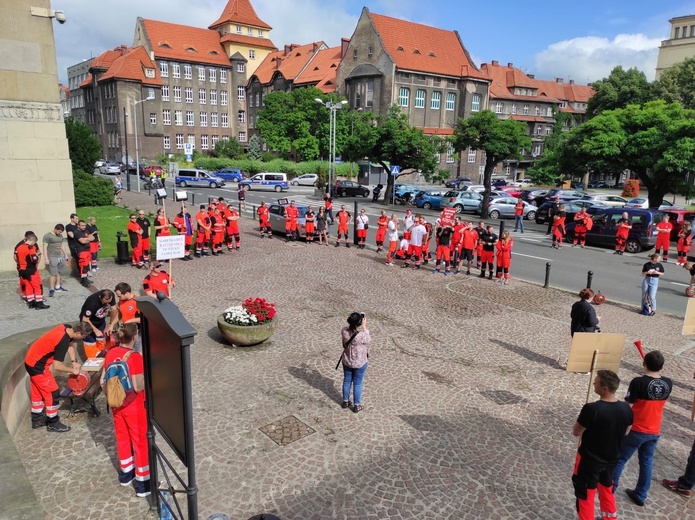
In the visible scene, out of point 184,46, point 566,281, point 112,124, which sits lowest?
point 566,281

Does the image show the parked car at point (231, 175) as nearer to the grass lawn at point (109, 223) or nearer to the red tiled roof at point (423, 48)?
the red tiled roof at point (423, 48)

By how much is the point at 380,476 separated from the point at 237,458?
1.84m

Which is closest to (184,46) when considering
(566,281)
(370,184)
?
(370,184)

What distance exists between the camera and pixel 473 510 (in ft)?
18.9

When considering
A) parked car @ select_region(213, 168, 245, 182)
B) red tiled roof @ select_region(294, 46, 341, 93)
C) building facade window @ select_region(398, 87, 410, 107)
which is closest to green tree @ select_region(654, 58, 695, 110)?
building facade window @ select_region(398, 87, 410, 107)

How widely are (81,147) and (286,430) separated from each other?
32.5 metres

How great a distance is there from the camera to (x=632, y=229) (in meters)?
23.4

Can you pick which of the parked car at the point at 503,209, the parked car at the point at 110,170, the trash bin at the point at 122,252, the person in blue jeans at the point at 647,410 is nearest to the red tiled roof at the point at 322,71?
the parked car at the point at 110,170

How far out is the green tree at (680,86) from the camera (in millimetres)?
55800

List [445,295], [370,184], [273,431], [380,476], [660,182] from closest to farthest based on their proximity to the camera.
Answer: [380,476]
[273,431]
[445,295]
[660,182]
[370,184]

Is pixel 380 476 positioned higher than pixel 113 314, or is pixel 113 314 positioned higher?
pixel 113 314

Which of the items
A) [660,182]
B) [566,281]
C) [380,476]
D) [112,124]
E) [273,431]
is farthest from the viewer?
[112,124]

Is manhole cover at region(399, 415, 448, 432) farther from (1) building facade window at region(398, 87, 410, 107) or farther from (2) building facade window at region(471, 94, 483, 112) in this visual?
(2) building facade window at region(471, 94, 483, 112)

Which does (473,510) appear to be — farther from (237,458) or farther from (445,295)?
(445,295)
